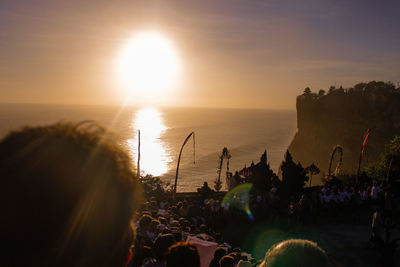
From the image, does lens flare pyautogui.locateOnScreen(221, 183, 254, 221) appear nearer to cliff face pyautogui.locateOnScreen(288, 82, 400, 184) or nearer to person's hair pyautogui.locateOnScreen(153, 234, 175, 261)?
person's hair pyautogui.locateOnScreen(153, 234, 175, 261)

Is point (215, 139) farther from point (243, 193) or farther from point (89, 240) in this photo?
point (89, 240)

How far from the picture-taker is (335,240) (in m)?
11.9

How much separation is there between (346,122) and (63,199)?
8966 centimetres

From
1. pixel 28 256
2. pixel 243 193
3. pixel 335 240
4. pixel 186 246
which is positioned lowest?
pixel 335 240

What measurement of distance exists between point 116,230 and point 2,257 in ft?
1.18

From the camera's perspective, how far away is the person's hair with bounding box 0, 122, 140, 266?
86cm

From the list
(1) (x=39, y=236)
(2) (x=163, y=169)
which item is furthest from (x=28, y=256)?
(2) (x=163, y=169)

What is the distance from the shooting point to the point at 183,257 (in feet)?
9.46

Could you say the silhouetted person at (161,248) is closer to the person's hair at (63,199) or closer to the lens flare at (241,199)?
the person's hair at (63,199)

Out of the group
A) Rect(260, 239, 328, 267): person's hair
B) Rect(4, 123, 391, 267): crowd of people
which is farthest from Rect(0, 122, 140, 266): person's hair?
Rect(260, 239, 328, 267): person's hair

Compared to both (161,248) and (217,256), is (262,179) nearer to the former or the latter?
(217,256)

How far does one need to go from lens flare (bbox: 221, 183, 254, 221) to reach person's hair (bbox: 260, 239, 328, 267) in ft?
37.3

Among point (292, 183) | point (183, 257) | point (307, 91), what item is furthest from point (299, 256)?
point (307, 91)

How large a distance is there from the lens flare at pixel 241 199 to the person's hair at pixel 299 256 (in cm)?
1138
